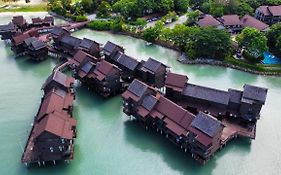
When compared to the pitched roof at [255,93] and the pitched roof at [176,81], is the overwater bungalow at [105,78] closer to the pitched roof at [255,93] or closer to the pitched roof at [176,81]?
the pitched roof at [176,81]

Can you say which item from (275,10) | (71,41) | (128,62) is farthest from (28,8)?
(275,10)

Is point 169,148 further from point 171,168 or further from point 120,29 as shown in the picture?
point 120,29

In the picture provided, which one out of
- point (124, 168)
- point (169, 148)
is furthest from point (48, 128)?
point (169, 148)

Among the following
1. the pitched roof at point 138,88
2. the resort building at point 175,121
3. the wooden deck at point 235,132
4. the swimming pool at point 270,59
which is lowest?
the wooden deck at point 235,132

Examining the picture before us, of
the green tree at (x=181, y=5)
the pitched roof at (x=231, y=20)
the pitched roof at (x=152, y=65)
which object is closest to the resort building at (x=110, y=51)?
the pitched roof at (x=152, y=65)

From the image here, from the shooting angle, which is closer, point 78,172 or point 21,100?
point 78,172

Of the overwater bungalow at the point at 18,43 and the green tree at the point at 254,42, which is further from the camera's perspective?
the overwater bungalow at the point at 18,43

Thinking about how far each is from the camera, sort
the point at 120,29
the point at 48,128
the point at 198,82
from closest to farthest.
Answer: the point at 48,128
the point at 198,82
the point at 120,29
